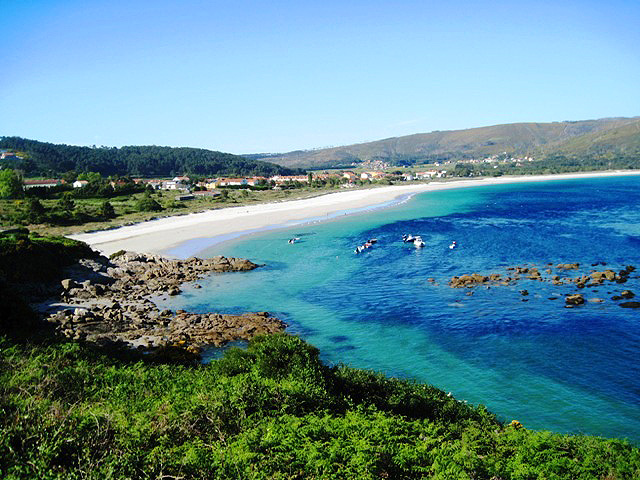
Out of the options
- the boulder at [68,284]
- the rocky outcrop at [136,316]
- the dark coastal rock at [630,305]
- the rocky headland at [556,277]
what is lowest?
the dark coastal rock at [630,305]

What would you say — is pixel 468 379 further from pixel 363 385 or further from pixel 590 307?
pixel 590 307

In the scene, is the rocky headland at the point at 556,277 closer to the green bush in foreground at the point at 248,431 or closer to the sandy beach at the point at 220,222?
the green bush in foreground at the point at 248,431

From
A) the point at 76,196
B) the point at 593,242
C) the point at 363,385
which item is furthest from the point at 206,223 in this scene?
the point at 363,385

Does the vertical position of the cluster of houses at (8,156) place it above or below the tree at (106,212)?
above

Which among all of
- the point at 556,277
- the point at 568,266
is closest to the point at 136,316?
the point at 556,277

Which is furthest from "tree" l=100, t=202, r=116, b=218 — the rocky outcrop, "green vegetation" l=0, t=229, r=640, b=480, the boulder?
"green vegetation" l=0, t=229, r=640, b=480

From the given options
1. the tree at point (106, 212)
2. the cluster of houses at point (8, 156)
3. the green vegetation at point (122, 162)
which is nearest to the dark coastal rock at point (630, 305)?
the tree at point (106, 212)

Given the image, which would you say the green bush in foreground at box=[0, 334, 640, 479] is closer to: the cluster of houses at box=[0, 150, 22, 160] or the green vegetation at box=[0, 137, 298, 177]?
the green vegetation at box=[0, 137, 298, 177]
